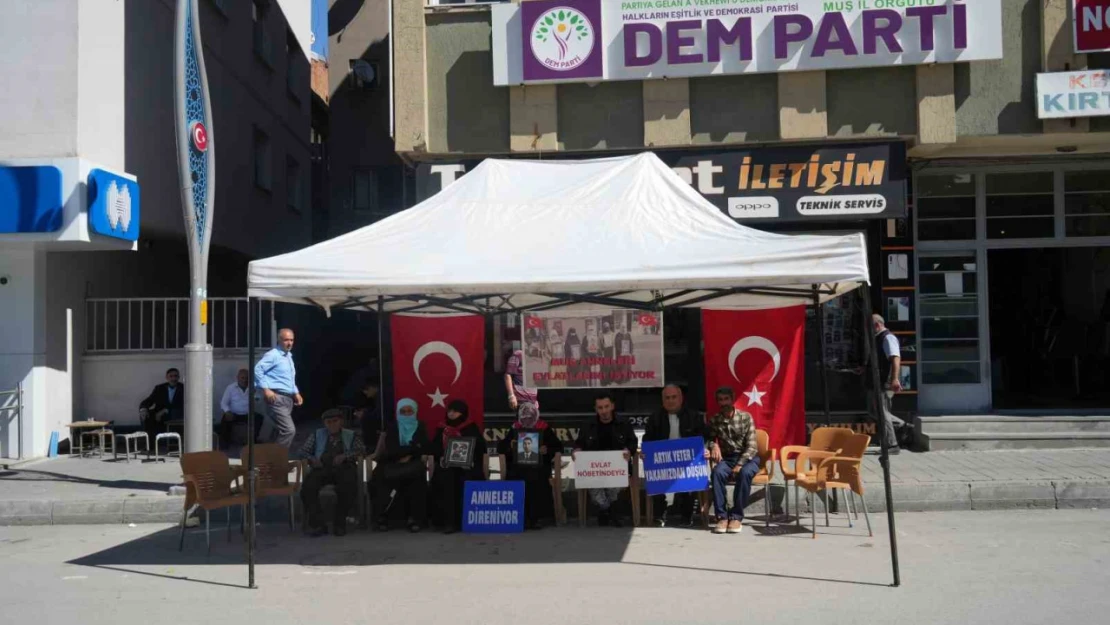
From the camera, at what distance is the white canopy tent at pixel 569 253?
7051mm

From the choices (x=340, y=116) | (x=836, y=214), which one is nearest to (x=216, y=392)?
(x=836, y=214)

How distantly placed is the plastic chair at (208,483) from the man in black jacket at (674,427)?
12.6 ft

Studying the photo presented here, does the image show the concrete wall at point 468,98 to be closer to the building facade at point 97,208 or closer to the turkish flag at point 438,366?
the turkish flag at point 438,366

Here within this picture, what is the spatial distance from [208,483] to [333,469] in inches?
45.6

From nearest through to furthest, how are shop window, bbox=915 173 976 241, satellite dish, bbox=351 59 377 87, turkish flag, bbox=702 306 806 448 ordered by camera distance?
turkish flag, bbox=702 306 806 448
shop window, bbox=915 173 976 241
satellite dish, bbox=351 59 377 87

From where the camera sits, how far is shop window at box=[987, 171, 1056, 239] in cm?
1340

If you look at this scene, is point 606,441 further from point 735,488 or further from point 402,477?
point 402,477

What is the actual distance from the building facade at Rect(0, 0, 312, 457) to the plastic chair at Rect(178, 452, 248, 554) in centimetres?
467

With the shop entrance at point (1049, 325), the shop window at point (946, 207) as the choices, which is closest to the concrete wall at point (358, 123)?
the shop window at point (946, 207)

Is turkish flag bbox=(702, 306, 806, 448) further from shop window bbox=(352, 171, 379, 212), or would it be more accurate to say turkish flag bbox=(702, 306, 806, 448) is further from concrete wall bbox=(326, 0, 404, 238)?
shop window bbox=(352, 171, 379, 212)

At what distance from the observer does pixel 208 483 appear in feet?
28.2

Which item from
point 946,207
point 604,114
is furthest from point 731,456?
point 946,207

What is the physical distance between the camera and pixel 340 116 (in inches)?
971

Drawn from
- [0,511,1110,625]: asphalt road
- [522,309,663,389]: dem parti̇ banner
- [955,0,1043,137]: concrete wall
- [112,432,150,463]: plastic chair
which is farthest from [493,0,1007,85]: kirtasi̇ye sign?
[112,432,150,463]: plastic chair
